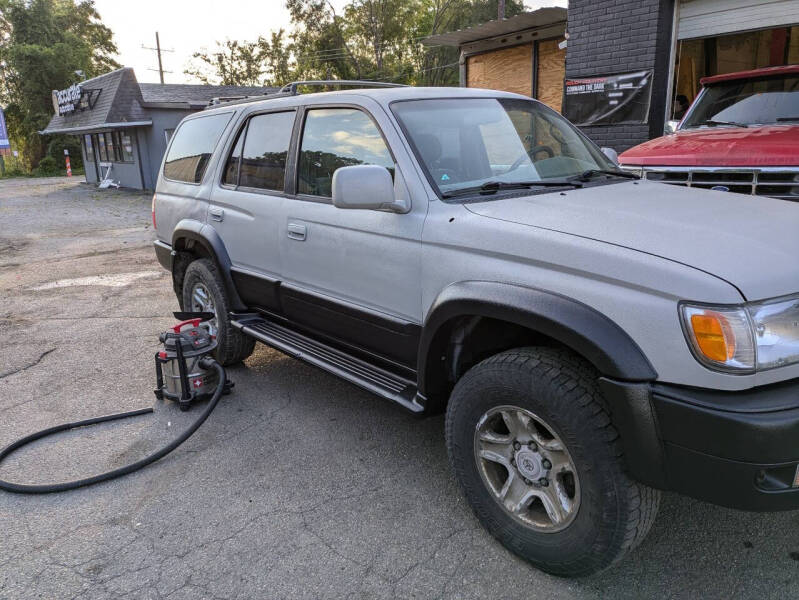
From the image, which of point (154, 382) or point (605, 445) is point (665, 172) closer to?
point (605, 445)

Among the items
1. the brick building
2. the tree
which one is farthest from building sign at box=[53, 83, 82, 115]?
the brick building

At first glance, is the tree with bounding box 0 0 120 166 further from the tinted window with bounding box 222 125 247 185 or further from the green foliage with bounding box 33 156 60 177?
the tinted window with bounding box 222 125 247 185

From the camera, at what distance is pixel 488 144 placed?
322 centimetres

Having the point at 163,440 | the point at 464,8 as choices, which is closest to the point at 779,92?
the point at 163,440

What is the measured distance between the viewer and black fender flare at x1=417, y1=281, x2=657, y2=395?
2027mm

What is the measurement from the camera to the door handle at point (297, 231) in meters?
3.52

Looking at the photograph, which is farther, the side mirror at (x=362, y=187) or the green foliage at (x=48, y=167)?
the green foliage at (x=48, y=167)

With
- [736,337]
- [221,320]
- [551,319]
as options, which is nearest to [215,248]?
[221,320]

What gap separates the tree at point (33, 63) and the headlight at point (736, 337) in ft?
148

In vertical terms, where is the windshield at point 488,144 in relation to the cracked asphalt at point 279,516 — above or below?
above

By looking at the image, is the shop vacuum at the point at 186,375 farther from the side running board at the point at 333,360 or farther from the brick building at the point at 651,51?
the brick building at the point at 651,51

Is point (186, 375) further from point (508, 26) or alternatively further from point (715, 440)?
point (508, 26)

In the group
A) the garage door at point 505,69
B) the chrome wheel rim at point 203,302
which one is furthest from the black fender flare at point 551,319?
the garage door at point 505,69

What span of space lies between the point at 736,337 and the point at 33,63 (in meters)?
47.9
